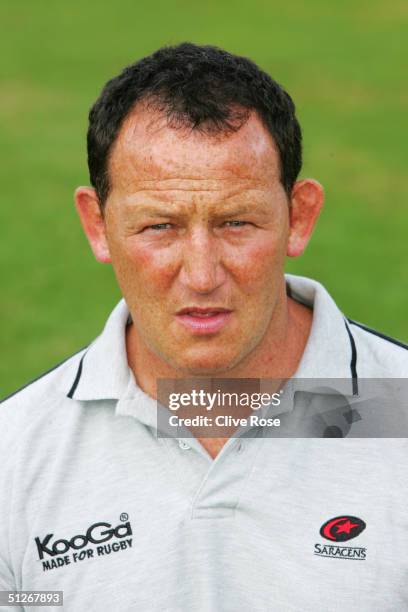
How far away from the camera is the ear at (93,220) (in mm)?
3879

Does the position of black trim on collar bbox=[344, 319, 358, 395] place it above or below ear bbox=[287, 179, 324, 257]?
below

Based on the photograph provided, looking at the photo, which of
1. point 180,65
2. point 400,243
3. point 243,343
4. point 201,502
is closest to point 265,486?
point 201,502

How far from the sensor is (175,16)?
2133cm

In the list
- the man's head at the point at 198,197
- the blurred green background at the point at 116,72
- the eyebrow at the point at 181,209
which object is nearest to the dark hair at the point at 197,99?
the man's head at the point at 198,197

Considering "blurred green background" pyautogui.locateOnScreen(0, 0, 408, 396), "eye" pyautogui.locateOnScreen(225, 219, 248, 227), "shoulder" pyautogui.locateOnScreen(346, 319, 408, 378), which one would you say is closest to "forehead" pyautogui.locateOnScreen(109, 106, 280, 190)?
"eye" pyautogui.locateOnScreen(225, 219, 248, 227)

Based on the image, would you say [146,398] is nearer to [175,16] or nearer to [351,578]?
[351,578]

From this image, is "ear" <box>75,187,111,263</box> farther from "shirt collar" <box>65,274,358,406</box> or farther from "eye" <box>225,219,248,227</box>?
"eye" <box>225,219,248,227</box>

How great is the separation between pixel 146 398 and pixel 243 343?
1.47 feet

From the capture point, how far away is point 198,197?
343 centimetres

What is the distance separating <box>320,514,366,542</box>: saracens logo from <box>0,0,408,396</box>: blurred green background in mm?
4754

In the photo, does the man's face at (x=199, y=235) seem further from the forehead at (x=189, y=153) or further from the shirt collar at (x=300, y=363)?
the shirt collar at (x=300, y=363)

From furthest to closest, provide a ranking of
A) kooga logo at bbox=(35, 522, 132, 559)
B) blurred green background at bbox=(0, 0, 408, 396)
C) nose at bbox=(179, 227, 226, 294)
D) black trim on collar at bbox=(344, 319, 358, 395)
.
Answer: blurred green background at bbox=(0, 0, 408, 396) < black trim on collar at bbox=(344, 319, 358, 395) < kooga logo at bbox=(35, 522, 132, 559) < nose at bbox=(179, 227, 226, 294)

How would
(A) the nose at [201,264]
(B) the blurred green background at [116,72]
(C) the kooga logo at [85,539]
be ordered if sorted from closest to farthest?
(A) the nose at [201,264]
(C) the kooga logo at [85,539]
(B) the blurred green background at [116,72]

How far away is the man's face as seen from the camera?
344cm
